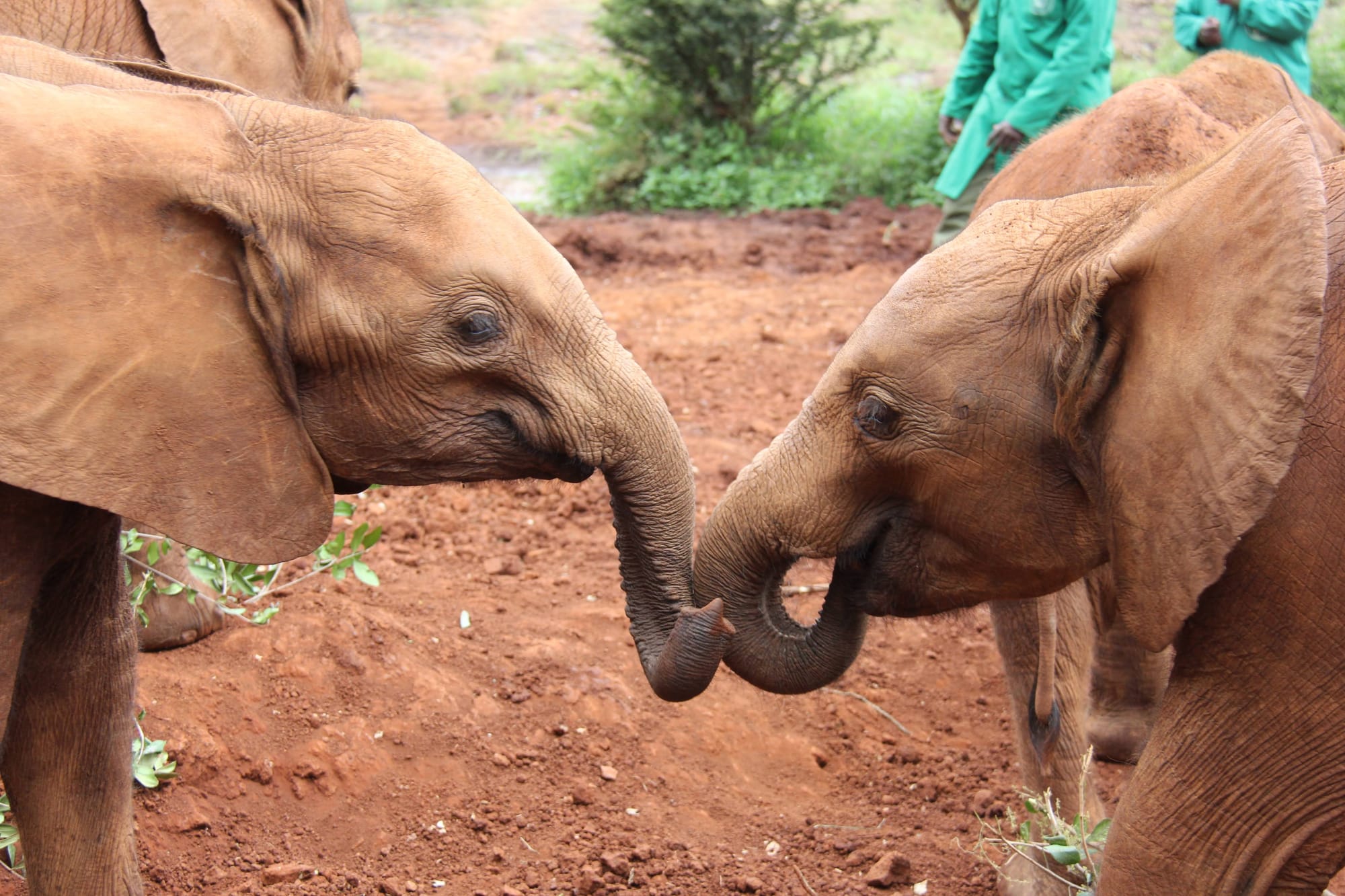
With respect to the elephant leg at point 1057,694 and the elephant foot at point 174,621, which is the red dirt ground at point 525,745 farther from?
the elephant leg at point 1057,694

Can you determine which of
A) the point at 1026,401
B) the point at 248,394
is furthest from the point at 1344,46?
the point at 248,394

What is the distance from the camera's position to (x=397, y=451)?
279cm

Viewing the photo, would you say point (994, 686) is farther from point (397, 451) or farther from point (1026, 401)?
point (397, 451)

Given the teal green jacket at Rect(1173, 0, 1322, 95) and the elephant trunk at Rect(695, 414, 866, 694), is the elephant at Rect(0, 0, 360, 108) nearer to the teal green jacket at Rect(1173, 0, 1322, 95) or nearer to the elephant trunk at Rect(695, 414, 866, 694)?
the elephant trunk at Rect(695, 414, 866, 694)

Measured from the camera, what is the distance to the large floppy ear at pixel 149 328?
90.2 inches

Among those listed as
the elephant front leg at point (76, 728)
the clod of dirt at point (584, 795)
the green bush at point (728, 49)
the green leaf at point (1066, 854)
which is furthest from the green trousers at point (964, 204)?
the elephant front leg at point (76, 728)

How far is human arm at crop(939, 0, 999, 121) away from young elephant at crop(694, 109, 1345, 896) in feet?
17.0

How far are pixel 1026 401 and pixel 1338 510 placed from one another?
0.63 meters

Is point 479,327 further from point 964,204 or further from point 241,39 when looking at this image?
point 964,204

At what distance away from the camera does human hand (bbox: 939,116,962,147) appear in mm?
8078

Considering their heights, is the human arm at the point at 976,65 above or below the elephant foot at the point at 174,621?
above

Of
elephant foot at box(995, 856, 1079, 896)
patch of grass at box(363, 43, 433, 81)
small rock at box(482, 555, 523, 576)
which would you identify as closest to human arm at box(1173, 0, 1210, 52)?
small rock at box(482, 555, 523, 576)

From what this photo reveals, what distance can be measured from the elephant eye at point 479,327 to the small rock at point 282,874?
1.64 m

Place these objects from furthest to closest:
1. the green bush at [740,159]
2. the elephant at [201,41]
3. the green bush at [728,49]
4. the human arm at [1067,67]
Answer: the green bush at [728,49]
the green bush at [740,159]
the human arm at [1067,67]
the elephant at [201,41]
